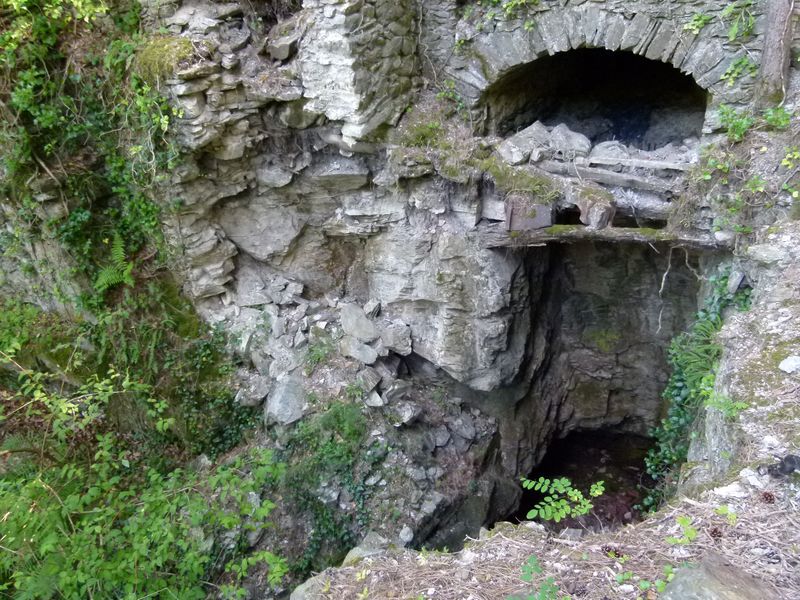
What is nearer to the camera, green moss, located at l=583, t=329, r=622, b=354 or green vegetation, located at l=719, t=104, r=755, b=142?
green vegetation, located at l=719, t=104, r=755, b=142

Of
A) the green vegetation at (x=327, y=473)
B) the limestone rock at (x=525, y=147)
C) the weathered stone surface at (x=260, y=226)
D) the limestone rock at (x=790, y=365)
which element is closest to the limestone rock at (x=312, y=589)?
the limestone rock at (x=790, y=365)

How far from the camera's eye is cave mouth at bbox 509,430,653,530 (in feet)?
25.5

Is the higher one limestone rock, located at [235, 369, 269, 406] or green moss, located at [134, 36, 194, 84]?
green moss, located at [134, 36, 194, 84]

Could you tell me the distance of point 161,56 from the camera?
545 cm

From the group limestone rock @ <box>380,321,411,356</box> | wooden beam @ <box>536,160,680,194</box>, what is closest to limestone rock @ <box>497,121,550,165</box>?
wooden beam @ <box>536,160,680,194</box>

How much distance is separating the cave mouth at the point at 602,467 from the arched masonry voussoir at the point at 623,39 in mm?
5333

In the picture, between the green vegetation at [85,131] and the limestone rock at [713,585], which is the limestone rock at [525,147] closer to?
the green vegetation at [85,131]

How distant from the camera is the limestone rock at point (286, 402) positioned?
6.89 m

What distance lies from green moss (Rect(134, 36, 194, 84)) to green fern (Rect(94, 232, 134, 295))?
2.18 m

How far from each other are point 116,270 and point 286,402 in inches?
104

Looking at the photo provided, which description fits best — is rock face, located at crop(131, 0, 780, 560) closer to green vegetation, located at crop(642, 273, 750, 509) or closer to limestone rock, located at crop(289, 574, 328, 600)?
green vegetation, located at crop(642, 273, 750, 509)

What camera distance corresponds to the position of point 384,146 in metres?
5.99

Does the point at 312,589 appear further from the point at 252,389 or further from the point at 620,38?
the point at 620,38

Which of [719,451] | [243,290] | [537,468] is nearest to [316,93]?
[243,290]
